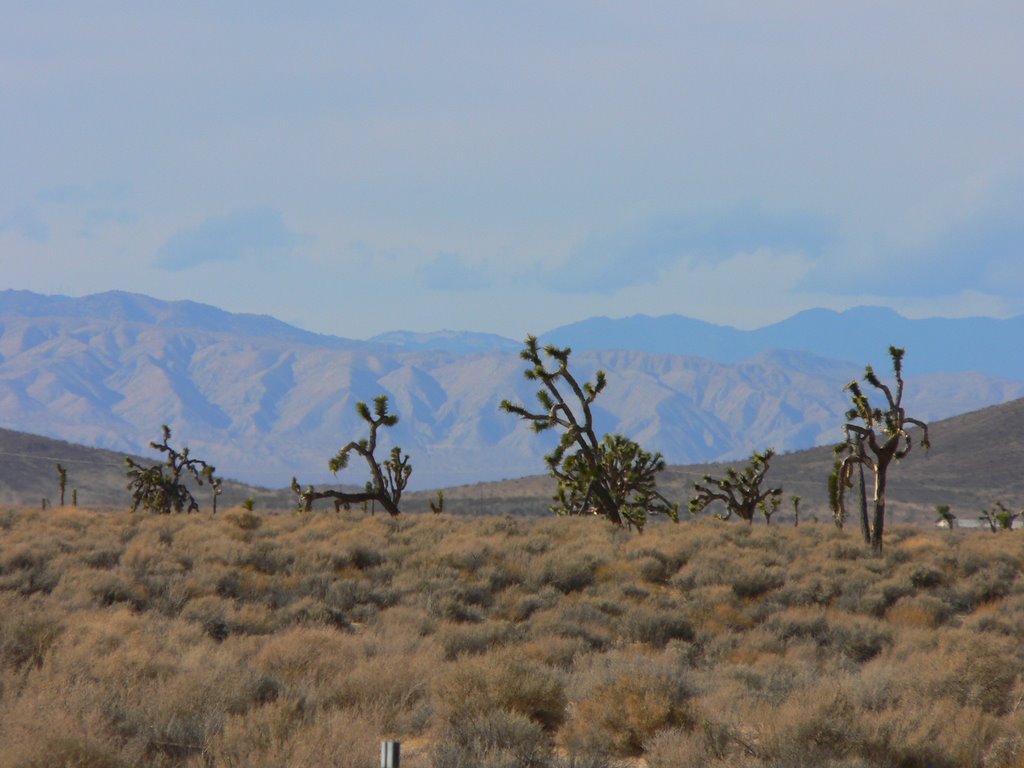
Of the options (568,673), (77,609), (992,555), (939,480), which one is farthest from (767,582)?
(939,480)

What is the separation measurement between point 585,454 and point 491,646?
16.4 metres

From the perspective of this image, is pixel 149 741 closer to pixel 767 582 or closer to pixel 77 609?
pixel 77 609

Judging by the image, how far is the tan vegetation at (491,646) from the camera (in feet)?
26.5

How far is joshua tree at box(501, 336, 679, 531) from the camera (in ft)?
89.9

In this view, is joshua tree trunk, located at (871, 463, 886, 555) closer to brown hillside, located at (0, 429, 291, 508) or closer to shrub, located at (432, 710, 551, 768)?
shrub, located at (432, 710, 551, 768)

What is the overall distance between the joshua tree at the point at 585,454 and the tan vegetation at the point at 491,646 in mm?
5244

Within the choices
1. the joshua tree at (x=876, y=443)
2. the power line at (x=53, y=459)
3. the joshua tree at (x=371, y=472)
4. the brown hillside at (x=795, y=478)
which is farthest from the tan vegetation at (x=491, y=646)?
the power line at (x=53, y=459)

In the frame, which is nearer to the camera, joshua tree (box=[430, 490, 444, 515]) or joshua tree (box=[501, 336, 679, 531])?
joshua tree (box=[501, 336, 679, 531])

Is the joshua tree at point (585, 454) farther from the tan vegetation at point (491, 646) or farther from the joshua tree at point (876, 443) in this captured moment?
the joshua tree at point (876, 443)

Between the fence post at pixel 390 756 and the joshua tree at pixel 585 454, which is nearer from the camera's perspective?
the fence post at pixel 390 756

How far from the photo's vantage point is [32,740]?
22.8ft

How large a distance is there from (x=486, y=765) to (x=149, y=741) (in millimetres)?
2638

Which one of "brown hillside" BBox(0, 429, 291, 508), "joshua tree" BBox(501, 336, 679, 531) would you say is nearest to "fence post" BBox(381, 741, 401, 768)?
"joshua tree" BBox(501, 336, 679, 531)

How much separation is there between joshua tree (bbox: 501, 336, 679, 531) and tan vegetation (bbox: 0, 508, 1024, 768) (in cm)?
524
